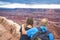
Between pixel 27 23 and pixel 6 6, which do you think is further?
pixel 6 6

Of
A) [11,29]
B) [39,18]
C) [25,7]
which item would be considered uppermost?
[25,7]

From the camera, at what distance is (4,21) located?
3416mm

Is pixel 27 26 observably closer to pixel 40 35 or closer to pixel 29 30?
pixel 29 30

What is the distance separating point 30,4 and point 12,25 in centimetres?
56

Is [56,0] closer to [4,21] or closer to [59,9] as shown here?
[59,9]

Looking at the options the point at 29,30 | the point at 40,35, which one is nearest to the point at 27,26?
the point at 29,30

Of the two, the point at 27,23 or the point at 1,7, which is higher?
the point at 1,7

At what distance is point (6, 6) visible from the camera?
339 centimetres

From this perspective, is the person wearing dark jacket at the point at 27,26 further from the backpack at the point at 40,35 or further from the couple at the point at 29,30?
the backpack at the point at 40,35

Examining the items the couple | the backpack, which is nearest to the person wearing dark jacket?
the couple

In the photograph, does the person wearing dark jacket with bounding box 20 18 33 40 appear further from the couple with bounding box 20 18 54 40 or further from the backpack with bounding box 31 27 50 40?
the backpack with bounding box 31 27 50 40

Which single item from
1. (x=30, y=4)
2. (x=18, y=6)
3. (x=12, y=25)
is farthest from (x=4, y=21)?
(x=30, y=4)

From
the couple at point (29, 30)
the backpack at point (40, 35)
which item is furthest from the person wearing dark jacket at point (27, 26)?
the backpack at point (40, 35)

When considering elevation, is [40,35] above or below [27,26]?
below
